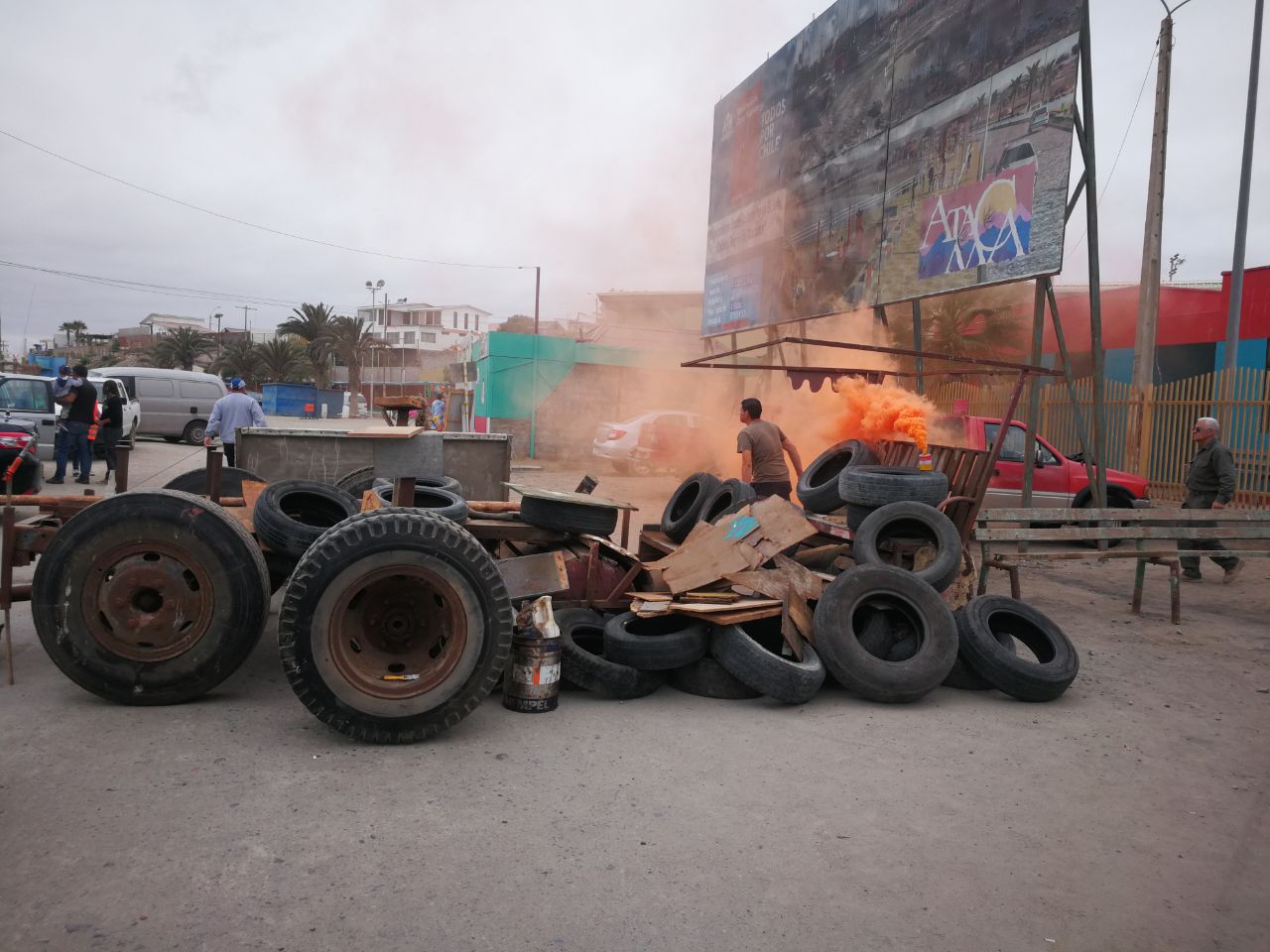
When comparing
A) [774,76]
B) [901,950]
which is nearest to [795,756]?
[901,950]

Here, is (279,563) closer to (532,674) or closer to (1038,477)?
(532,674)

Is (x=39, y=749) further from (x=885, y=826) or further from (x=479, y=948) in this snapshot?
(x=885, y=826)

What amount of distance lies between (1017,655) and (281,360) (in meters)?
57.8

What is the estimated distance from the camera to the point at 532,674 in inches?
188

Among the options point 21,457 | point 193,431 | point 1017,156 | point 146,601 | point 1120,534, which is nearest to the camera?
point 146,601

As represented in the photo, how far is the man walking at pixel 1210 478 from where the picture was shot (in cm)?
948

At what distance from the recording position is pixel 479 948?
8.61ft

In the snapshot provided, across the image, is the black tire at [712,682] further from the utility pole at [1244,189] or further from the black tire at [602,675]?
the utility pole at [1244,189]

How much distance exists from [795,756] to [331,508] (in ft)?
11.8

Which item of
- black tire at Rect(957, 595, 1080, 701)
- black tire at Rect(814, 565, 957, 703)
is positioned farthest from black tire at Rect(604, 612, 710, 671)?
black tire at Rect(957, 595, 1080, 701)

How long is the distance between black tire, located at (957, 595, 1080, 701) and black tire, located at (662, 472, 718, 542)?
2.51 meters

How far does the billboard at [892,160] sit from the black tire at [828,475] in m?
2.88

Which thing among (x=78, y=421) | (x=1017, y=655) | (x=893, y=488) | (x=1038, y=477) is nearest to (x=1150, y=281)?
(x=1038, y=477)

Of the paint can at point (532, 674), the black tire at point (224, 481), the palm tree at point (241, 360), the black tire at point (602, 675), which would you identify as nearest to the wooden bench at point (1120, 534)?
the black tire at point (602, 675)
